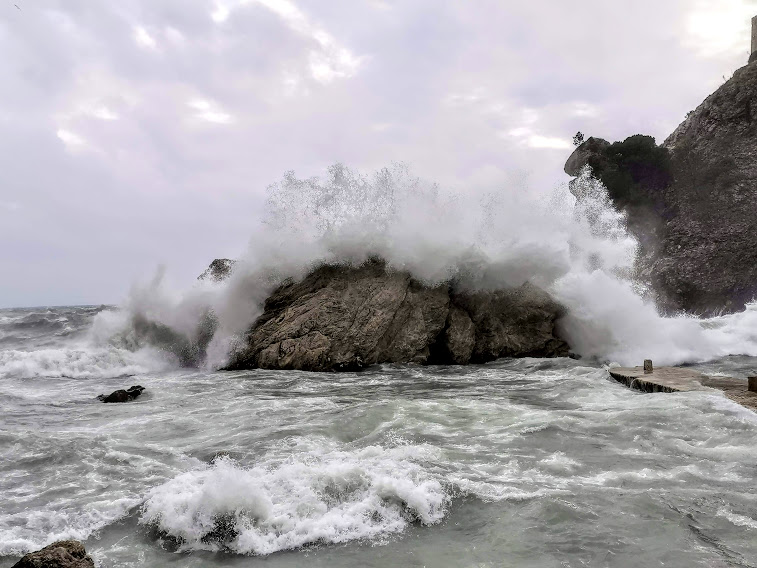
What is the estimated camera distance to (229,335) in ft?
39.2

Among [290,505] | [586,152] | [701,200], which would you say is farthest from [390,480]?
[586,152]

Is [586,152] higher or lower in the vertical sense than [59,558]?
higher

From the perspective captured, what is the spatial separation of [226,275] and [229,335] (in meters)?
1.88

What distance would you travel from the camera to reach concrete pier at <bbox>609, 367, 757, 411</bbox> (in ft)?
21.4

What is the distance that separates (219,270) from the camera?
45.2 feet

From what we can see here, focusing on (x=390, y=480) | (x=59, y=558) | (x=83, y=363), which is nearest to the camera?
(x=59, y=558)

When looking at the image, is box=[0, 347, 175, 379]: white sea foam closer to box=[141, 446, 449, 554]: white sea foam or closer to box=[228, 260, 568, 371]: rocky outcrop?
box=[228, 260, 568, 371]: rocky outcrop

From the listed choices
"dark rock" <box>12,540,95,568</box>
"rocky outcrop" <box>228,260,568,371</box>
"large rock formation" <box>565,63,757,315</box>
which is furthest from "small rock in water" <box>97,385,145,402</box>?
"large rock formation" <box>565,63,757,315</box>

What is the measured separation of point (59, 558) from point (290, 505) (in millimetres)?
1439

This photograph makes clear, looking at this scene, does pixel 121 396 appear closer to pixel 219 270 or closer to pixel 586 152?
pixel 219 270

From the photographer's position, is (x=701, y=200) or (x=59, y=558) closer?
(x=59, y=558)

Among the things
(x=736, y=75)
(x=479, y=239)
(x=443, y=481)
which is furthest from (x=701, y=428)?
(x=736, y=75)

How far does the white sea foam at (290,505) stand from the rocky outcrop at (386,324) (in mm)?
6830

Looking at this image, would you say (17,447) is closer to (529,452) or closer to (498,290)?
(529,452)
